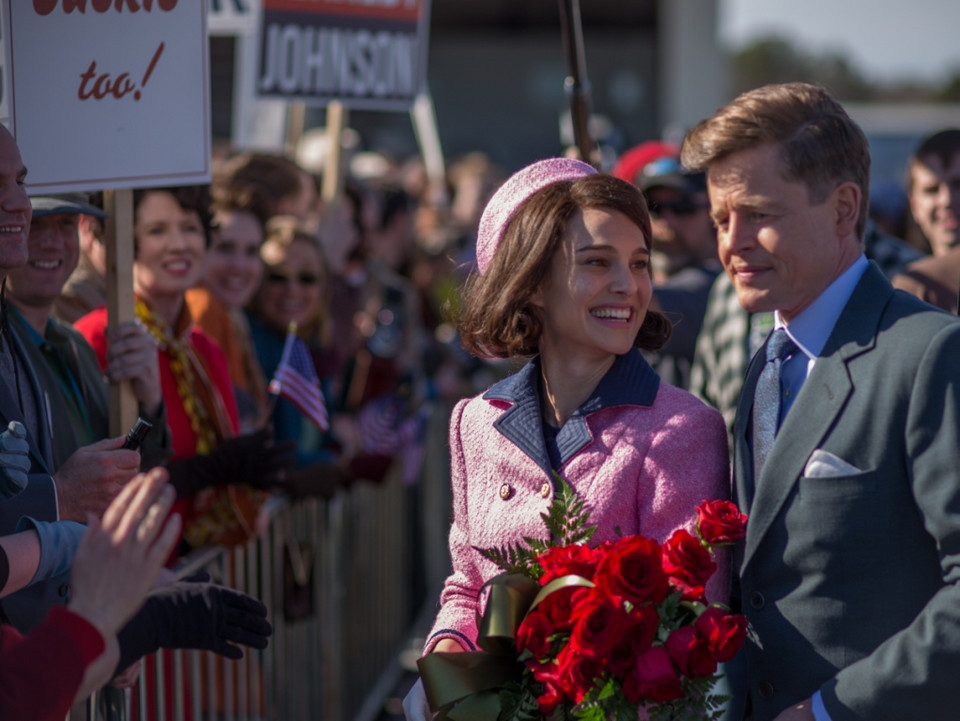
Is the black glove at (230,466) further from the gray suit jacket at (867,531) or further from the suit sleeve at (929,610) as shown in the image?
the suit sleeve at (929,610)

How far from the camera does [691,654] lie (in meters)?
2.23

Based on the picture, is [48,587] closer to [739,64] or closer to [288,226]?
[288,226]

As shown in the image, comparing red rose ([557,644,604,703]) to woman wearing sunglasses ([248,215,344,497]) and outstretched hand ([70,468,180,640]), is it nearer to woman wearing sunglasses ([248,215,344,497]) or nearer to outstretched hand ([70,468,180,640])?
outstretched hand ([70,468,180,640])

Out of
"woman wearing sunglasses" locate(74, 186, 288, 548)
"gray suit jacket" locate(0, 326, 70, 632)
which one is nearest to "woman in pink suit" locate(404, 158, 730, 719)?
"gray suit jacket" locate(0, 326, 70, 632)

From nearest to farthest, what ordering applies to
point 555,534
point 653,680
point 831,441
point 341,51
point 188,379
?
1. point 653,680
2. point 831,441
3. point 555,534
4. point 188,379
5. point 341,51

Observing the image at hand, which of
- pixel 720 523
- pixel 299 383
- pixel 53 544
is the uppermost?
pixel 720 523

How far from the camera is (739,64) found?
224ft

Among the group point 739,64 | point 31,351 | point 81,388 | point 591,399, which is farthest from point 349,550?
point 739,64

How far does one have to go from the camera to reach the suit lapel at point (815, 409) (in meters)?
2.44

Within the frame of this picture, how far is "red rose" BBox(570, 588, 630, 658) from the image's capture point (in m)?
2.19

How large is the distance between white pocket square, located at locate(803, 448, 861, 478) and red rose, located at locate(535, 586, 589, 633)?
0.50m

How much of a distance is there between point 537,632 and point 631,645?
170 millimetres

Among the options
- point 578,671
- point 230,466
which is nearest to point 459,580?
point 578,671

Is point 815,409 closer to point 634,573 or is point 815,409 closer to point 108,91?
point 634,573
